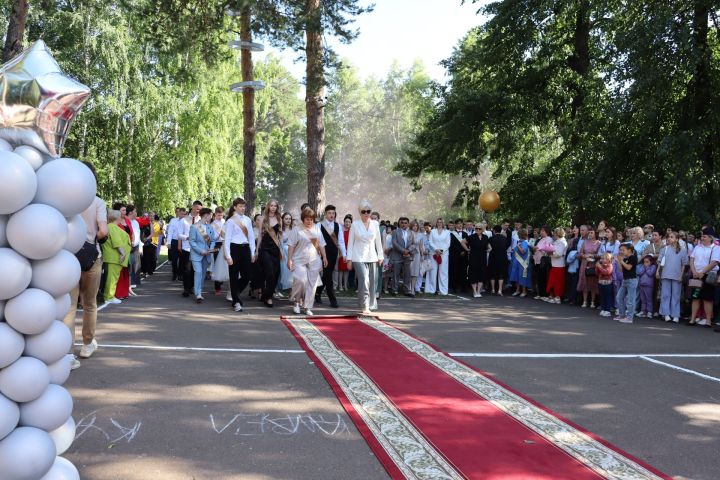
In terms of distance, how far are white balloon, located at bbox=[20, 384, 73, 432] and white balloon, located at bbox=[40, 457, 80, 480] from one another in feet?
0.76

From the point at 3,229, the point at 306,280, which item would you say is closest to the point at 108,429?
the point at 3,229

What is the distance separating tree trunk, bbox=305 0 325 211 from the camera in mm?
17078

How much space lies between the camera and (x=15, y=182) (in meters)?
3.62

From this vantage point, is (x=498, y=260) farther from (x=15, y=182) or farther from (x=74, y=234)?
(x=15, y=182)

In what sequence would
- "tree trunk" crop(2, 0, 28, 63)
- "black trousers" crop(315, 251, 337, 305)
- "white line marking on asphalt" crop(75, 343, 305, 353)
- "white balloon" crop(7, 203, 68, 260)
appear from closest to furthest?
"white balloon" crop(7, 203, 68, 260)
"white line marking on asphalt" crop(75, 343, 305, 353)
"tree trunk" crop(2, 0, 28, 63)
"black trousers" crop(315, 251, 337, 305)

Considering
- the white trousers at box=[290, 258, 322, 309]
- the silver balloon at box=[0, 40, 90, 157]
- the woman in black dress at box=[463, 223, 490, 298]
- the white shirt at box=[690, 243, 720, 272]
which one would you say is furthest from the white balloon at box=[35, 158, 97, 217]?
the woman in black dress at box=[463, 223, 490, 298]

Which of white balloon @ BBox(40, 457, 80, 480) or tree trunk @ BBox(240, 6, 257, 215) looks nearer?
white balloon @ BBox(40, 457, 80, 480)

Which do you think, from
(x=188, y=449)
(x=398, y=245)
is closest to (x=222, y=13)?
(x=398, y=245)

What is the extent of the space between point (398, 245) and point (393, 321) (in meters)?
5.36

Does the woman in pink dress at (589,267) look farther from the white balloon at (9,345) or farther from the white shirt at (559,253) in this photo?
the white balloon at (9,345)

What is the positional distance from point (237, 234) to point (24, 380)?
931 centimetres

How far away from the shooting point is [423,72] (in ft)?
262

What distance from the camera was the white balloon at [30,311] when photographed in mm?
3736

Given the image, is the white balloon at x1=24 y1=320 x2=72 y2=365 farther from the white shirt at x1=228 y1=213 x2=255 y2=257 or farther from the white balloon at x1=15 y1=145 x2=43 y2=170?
the white shirt at x1=228 y1=213 x2=255 y2=257
